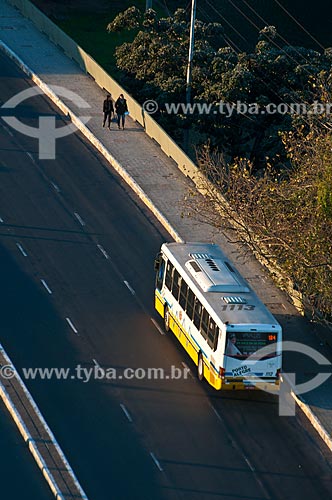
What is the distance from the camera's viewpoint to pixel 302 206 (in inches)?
1574

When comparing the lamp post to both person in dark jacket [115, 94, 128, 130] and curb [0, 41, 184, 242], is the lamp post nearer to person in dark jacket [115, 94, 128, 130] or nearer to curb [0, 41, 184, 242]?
person in dark jacket [115, 94, 128, 130]

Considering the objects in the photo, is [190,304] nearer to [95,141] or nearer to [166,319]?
[166,319]

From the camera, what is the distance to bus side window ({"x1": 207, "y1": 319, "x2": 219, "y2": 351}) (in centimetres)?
3731

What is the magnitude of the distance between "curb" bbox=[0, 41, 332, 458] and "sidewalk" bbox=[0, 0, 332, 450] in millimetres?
75

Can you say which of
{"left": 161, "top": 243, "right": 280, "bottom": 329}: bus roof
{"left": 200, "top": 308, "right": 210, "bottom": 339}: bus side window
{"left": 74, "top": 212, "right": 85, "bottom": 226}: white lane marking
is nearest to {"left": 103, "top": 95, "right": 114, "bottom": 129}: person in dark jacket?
{"left": 74, "top": 212, "right": 85, "bottom": 226}: white lane marking

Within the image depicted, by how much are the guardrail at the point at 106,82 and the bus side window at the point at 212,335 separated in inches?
455

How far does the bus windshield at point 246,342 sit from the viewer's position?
3682cm

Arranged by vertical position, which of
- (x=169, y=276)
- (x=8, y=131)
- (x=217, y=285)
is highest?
(x=217, y=285)

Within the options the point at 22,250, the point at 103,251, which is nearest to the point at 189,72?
the point at 103,251

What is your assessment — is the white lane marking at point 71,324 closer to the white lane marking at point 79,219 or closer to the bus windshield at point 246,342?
the bus windshield at point 246,342

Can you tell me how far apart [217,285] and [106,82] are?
76.6ft

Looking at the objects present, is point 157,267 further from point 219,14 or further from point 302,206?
point 219,14

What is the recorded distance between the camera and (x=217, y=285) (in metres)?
38.7

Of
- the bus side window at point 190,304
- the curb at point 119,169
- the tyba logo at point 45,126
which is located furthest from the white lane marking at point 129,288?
the tyba logo at point 45,126
